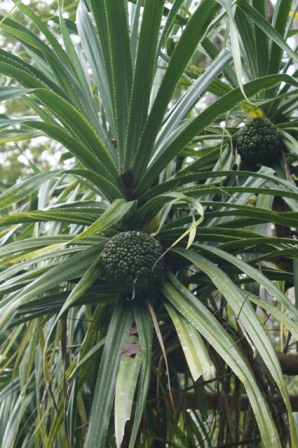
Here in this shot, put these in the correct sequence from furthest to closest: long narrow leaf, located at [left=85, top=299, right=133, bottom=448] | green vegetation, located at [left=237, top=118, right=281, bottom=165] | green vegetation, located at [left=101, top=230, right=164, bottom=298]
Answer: green vegetation, located at [left=237, top=118, right=281, bottom=165] < green vegetation, located at [left=101, top=230, right=164, bottom=298] < long narrow leaf, located at [left=85, top=299, right=133, bottom=448]

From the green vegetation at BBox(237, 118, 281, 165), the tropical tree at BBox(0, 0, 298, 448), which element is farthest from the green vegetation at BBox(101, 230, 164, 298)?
the green vegetation at BBox(237, 118, 281, 165)

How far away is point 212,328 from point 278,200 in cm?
58

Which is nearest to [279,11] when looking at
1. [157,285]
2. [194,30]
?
[194,30]

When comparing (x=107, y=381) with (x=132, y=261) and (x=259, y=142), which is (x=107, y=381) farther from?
(x=259, y=142)

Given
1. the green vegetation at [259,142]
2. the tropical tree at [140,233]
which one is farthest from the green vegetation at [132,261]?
the green vegetation at [259,142]

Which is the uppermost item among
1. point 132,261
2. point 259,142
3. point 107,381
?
point 259,142

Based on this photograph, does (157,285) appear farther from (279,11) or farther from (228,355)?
(279,11)

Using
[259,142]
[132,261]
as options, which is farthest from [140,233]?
[259,142]

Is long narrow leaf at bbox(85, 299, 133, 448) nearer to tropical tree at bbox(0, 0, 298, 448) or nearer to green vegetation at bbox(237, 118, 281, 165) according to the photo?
tropical tree at bbox(0, 0, 298, 448)

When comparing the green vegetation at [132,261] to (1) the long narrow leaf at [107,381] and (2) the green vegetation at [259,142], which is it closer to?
(1) the long narrow leaf at [107,381]

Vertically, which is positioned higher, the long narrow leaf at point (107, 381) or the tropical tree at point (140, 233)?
the tropical tree at point (140, 233)

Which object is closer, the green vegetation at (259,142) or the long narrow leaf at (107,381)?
the long narrow leaf at (107,381)

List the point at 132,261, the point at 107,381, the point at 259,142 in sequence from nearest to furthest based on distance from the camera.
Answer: the point at 107,381
the point at 132,261
the point at 259,142

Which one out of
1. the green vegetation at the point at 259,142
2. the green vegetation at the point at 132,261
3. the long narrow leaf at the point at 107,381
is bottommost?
the long narrow leaf at the point at 107,381
